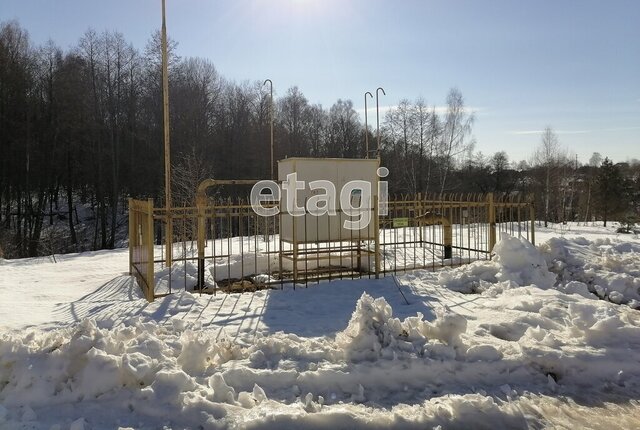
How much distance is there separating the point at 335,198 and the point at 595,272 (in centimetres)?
563

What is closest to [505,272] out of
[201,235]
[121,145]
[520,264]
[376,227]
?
[520,264]

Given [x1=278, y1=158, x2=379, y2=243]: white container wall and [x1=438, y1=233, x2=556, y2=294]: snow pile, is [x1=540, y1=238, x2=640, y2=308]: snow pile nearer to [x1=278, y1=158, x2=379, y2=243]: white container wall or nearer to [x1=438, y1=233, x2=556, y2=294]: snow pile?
[x1=438, y1=233, x2=556, y2=294]: snow pile

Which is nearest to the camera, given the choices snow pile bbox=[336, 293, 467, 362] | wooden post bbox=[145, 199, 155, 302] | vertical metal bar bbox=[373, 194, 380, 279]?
snow pile bbox=[336, 293, 467, 362]

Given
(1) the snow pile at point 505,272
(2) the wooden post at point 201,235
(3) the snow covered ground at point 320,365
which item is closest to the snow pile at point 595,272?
(1) the snow pile at point 505,272

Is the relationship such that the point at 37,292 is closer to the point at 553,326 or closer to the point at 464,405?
the point at 464,405

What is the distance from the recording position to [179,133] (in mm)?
38500

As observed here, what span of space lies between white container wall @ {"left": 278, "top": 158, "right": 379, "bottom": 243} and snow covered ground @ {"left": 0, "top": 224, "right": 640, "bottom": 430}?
2.48 metres

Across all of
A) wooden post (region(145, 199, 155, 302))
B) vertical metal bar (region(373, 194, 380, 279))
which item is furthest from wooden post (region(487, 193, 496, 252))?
wooden post (region(145, 199, 155, 302))

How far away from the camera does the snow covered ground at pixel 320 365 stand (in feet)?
13.3

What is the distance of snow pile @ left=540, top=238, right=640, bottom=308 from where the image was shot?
8977 millimetres

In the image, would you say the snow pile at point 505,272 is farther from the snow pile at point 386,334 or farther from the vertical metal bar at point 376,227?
the snow pile at point 386,334

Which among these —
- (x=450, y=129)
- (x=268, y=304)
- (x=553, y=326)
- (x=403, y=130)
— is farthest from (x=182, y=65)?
(x=553, y=326)

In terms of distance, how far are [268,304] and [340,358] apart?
9.60 feet

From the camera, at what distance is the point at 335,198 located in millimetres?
10312
